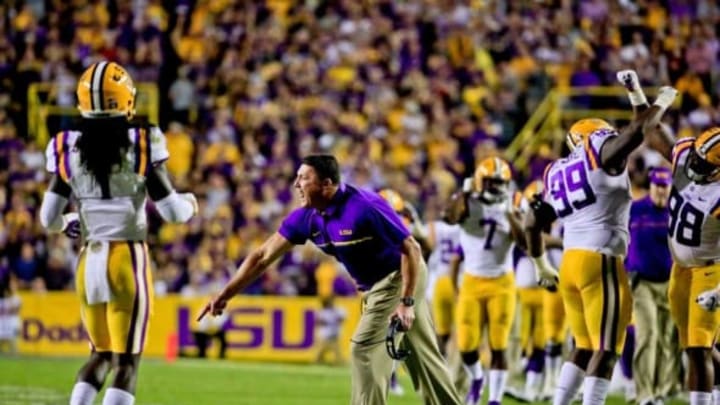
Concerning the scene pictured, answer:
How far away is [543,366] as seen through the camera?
45.2 ft

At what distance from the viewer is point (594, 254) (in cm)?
877

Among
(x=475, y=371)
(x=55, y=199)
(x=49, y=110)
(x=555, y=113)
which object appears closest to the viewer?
(x=55, y=199)

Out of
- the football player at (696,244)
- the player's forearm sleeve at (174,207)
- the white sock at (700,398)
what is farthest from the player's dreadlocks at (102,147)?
the white sock at (700,398)

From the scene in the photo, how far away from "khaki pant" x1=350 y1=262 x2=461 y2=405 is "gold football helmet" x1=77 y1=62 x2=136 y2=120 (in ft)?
5.77

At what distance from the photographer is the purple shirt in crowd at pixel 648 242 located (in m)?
12.3

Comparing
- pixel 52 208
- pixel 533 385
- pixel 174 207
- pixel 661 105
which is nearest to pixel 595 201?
pixel 661 105

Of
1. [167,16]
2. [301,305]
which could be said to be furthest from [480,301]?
[167,16]

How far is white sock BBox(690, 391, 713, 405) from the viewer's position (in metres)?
8.98

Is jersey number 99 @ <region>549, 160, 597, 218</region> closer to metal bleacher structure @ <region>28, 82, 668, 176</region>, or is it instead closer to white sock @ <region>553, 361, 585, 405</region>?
white sock @ <region>553, 361, 585, 405</region>

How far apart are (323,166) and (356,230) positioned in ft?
1.31

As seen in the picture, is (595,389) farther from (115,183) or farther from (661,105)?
(115,183)

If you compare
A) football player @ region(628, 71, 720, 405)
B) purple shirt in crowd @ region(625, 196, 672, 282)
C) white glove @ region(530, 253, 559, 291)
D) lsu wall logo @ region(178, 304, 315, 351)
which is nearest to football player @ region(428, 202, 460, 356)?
purple shirt in crowd @ region(625, 196, 672, 282)

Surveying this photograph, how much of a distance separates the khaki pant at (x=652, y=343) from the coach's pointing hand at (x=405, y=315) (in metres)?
4.97

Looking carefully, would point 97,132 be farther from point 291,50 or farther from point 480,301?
point 291,50
